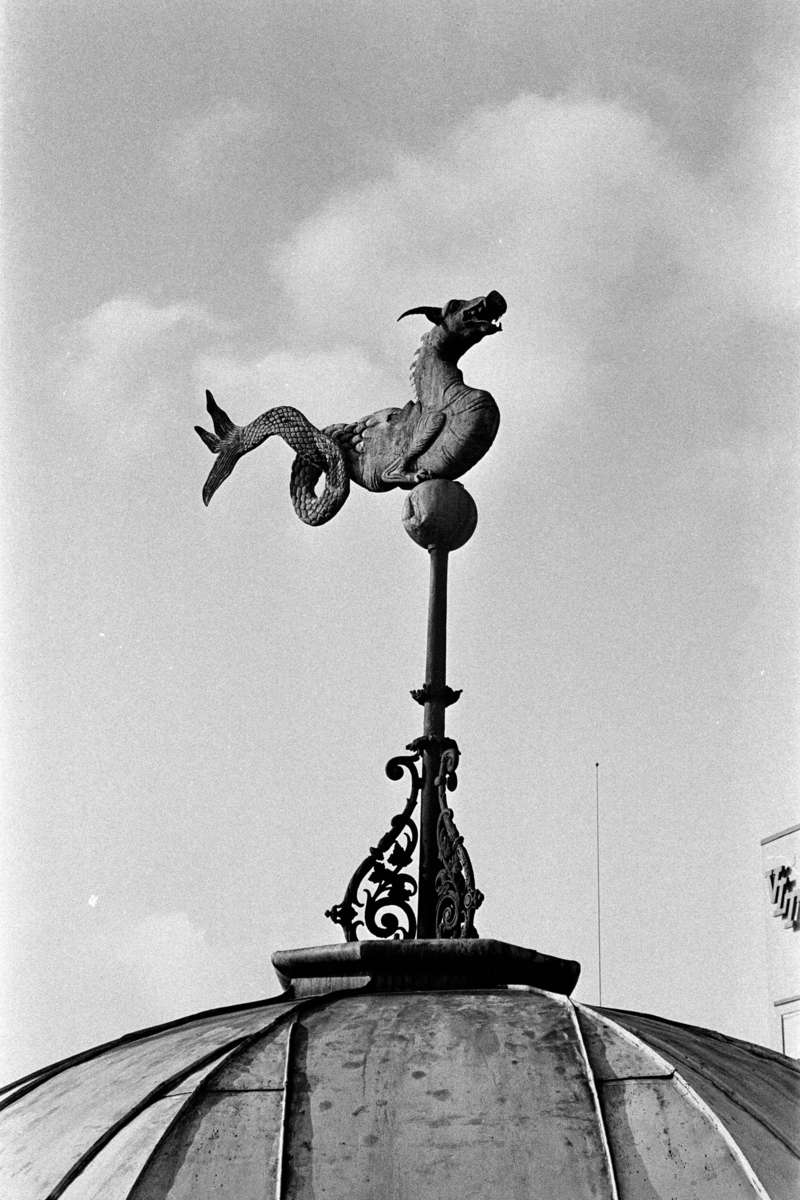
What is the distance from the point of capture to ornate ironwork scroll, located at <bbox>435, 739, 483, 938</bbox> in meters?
9.62

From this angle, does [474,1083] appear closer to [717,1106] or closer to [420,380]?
[717,1106]

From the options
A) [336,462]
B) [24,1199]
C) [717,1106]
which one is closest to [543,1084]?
[717,1106]

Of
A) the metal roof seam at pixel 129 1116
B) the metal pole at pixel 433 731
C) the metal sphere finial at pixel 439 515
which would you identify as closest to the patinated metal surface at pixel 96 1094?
the metal roof seam at pixel 129 1116

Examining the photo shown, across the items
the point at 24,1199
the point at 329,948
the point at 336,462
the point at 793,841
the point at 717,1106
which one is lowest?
the point at 24,1199

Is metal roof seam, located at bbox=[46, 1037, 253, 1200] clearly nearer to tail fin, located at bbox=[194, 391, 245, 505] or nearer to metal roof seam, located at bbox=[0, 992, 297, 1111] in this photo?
metal roof seam, located at bbox=[0, 992, 297, 1111]

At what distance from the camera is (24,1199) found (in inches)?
317

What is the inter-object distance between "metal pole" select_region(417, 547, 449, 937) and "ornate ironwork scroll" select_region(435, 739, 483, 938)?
0.04m

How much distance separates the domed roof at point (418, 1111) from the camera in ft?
25.1

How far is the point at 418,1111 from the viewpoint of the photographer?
7.90m

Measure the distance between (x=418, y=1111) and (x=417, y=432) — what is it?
454 centimetres

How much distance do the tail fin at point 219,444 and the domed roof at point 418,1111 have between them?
406cm

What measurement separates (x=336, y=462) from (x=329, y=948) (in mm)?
3287

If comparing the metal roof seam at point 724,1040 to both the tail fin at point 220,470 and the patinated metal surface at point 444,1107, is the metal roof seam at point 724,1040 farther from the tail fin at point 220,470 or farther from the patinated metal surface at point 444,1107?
the tail fin at point 220,470

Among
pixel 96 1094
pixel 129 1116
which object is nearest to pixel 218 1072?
pixel 129 1116
